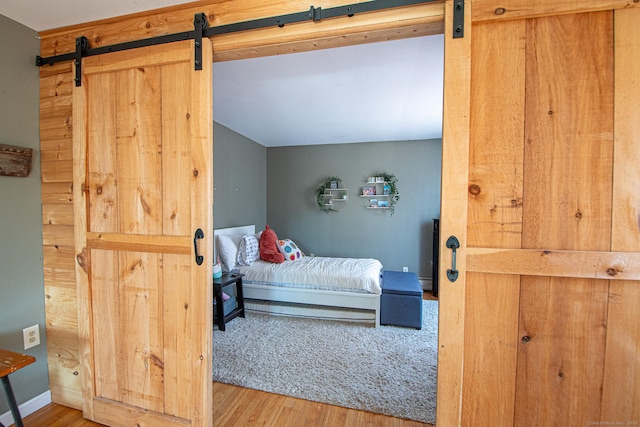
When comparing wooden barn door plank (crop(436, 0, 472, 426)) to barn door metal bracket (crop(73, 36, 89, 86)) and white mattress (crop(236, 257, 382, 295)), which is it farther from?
barn door metal bracket (crop(73, 36, 89, 86))

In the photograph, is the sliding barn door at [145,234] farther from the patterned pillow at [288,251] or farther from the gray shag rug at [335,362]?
the patterned pillow at [288,251]

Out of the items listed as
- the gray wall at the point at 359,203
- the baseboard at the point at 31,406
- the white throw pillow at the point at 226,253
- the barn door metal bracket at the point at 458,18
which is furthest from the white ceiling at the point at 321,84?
the baseboard at the point at 31,406

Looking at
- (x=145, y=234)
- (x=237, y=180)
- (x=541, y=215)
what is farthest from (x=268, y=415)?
(x=237, y=180)

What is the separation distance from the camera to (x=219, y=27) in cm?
128

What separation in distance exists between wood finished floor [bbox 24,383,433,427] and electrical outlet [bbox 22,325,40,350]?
0.43m

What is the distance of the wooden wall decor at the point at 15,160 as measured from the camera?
143 cm

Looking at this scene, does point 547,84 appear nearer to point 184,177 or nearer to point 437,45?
point 437,45

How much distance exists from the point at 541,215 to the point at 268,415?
6.22ft

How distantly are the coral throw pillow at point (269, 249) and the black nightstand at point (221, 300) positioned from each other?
1.76ft

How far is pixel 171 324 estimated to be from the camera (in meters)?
1.37

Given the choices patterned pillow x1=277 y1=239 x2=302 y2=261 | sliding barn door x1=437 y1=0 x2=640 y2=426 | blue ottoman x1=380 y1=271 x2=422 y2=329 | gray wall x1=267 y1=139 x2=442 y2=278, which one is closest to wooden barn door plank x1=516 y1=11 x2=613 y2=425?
sliding barn door x1=437 y1=0 x2=640 y2=426

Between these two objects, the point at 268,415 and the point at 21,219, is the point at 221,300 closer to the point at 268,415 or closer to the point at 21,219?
the point at 268,415

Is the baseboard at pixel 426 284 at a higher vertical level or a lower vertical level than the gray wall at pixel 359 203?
lower

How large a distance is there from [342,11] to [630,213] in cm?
144
